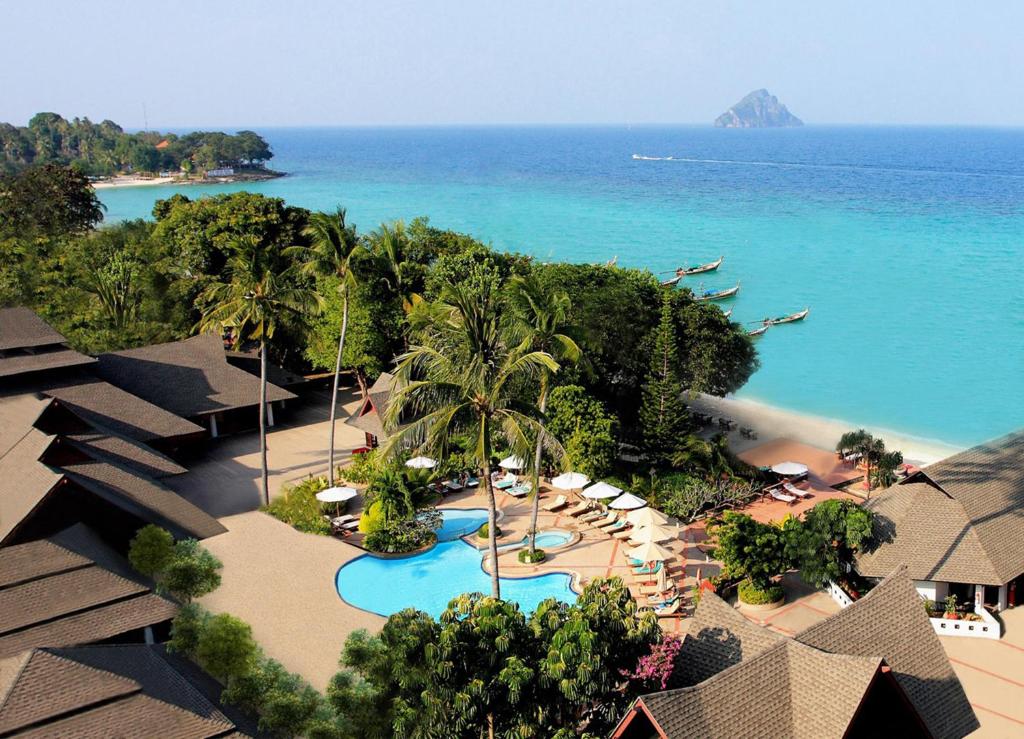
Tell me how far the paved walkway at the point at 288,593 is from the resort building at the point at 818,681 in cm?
783

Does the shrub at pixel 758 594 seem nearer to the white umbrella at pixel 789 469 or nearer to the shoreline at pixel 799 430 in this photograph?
the white umbrella at pixel 789 469

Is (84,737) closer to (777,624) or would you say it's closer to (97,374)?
(777,624)

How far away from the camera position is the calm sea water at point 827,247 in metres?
50.2

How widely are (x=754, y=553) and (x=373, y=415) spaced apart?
15.6 m

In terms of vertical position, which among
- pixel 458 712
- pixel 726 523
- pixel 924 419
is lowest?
pixel 924 419

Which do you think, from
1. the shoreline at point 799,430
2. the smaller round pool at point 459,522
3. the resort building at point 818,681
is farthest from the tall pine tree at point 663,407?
the resort building at point 818,681

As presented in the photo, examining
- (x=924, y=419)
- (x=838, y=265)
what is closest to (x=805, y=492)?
(x=924, y=419)

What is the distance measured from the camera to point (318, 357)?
1460 inches

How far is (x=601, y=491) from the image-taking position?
27.7 metres

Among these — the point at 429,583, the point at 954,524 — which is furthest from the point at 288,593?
the point at 954,524

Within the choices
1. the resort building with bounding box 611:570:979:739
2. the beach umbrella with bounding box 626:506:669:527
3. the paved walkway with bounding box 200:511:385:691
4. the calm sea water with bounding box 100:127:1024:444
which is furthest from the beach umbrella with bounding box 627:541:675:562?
the calm sea water with bounding box 100:127:1024:444

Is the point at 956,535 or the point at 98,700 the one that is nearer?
the point at 98,700

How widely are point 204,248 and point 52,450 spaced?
23595 mm

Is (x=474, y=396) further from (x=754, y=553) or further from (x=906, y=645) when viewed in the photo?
(x=906, y=645)
